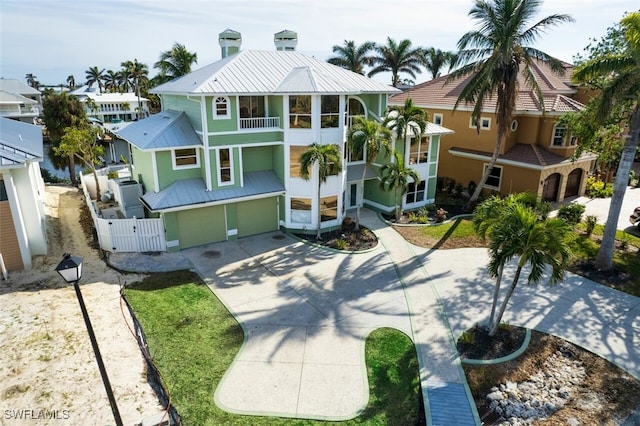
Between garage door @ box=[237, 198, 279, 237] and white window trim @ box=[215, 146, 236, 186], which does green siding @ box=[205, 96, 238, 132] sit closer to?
white window trim @ box=[215, 146, 236, 186]

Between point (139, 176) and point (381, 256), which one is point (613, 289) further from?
point (139, 176)

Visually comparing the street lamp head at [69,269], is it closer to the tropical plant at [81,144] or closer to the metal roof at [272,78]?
the metal roof at [272,78]

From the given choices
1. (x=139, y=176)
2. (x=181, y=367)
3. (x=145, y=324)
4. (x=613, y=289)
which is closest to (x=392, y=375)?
(x=181, y=367)

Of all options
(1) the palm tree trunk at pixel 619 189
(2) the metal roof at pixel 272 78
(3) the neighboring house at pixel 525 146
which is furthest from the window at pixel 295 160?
(1) the palm tree trunk at pixel 619 189

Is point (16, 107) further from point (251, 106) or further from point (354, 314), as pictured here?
point (354, 314)

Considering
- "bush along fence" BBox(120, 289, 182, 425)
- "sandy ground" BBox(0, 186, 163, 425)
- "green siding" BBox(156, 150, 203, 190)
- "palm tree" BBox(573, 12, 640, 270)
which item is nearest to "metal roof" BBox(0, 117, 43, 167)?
"sandy ground" BBox(0, 186, 163, 425)
